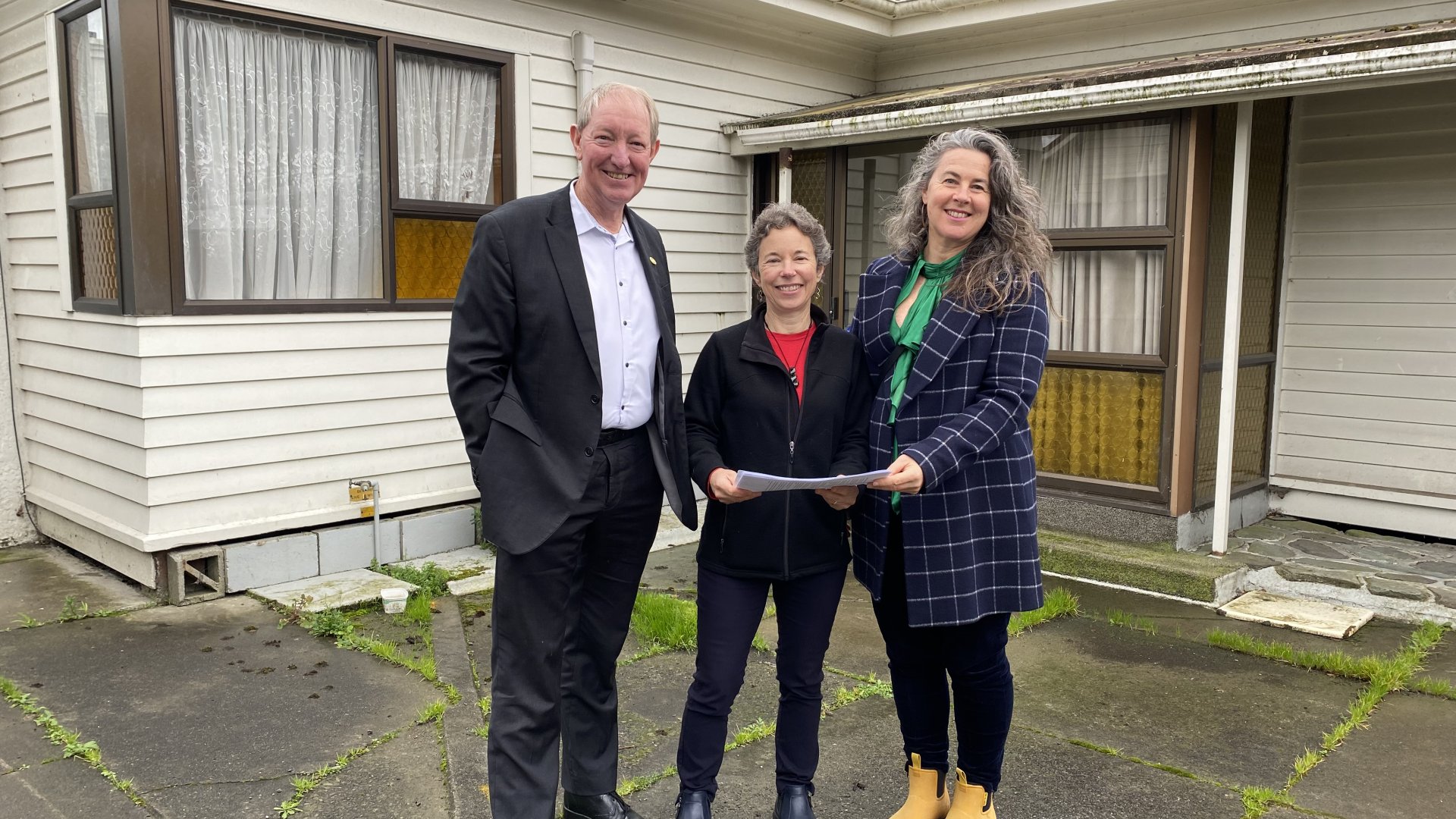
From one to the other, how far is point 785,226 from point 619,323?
49 cm

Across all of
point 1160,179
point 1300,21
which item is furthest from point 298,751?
point 1300,21

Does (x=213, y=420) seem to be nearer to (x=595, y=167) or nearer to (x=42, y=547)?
(x=42, y=547)

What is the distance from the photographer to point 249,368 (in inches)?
199

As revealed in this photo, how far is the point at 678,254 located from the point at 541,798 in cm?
481

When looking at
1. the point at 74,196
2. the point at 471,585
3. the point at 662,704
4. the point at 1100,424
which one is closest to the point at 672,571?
the point at 471,585

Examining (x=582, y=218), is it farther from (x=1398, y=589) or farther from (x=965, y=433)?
(x=1398, y=589)

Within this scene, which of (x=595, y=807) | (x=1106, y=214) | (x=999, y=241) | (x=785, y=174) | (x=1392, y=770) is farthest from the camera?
(x=785, y=174)

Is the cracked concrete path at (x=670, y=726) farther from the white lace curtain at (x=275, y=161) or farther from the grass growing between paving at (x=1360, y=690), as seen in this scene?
the white lace curtain at (x=275, y=161)

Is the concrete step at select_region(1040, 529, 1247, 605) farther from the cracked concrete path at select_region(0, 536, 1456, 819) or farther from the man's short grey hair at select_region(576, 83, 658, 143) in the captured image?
the man's short grey hair at select_region(576, 83, 658, 143)

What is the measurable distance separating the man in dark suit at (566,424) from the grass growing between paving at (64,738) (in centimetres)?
132

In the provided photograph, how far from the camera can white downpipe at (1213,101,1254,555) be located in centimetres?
536

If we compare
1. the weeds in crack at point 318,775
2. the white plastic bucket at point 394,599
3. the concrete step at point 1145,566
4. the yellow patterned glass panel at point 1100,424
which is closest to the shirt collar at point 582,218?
the weeds in crack at point 318,775

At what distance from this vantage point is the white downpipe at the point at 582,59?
6203 mm

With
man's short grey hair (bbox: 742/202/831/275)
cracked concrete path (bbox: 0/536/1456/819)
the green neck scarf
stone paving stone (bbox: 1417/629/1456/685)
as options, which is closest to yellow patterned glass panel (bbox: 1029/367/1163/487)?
cracked concrete path (bbox: 0/536/1456/819)
